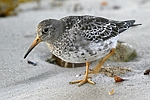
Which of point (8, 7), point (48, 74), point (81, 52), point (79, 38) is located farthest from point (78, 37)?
point (8, 7)

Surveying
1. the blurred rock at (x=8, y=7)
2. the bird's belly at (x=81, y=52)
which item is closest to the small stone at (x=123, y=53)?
the bird's belly at (x=81, y=52)

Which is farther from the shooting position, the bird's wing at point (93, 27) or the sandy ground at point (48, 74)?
the bird's wing at point (93, 27)

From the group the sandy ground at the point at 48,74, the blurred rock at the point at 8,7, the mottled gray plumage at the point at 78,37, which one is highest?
the blurred rock at the point at 8,7

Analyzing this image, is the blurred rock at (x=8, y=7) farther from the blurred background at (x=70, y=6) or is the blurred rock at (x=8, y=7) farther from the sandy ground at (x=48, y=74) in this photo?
the sandy ground at (x=48, y=74)

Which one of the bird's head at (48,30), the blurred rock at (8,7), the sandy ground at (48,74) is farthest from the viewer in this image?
the blurred rock at (8,7)

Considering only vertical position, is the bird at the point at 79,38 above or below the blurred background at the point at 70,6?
below

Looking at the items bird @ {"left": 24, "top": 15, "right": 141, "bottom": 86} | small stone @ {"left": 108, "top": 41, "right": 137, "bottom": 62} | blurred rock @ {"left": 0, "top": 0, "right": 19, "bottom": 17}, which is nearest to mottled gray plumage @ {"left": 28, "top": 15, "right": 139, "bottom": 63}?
bird @ {"left": 24, "top": 15, "right": 141, "bottom": 86}

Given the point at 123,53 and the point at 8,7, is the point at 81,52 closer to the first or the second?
the point at 123,53
